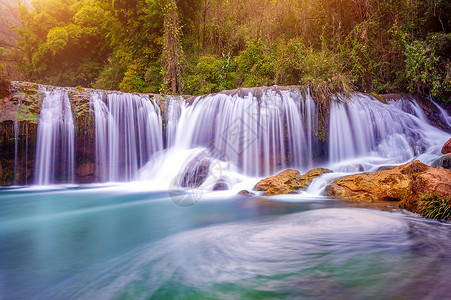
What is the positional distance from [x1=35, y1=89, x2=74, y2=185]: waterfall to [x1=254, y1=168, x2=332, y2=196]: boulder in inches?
289

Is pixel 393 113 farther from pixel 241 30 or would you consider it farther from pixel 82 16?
pixel 82 16

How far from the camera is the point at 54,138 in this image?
980 centimetres

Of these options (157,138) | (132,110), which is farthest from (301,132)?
(132,110)

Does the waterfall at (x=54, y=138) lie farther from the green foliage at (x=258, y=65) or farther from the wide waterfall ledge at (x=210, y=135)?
the green foliage at (x=258, y=65)

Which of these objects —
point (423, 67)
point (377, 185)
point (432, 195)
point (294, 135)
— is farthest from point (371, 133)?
point (432, 195)

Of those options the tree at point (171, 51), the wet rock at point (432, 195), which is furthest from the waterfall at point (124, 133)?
the wet rock at point (432, 195)

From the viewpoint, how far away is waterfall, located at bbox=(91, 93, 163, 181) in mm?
10414

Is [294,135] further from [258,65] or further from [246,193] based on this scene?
[258,65]

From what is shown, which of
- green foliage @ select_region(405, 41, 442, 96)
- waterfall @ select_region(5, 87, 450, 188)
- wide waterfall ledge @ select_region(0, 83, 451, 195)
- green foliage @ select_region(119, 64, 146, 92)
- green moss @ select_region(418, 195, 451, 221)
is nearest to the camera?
green moss @ select_region(418, 195, 451, 221)

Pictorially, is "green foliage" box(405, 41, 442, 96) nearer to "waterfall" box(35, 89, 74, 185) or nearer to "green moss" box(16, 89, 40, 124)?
"waterfall" box(35, 89, 74, 185)

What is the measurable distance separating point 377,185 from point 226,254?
433 centimetres

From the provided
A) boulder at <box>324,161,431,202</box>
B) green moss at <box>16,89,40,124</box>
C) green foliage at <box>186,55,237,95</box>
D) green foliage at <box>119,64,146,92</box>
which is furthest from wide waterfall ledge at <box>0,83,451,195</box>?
green foliage at <box>119,64,146,92</box>

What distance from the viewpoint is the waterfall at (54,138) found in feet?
31.6

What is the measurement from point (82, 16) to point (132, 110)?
14.6m
